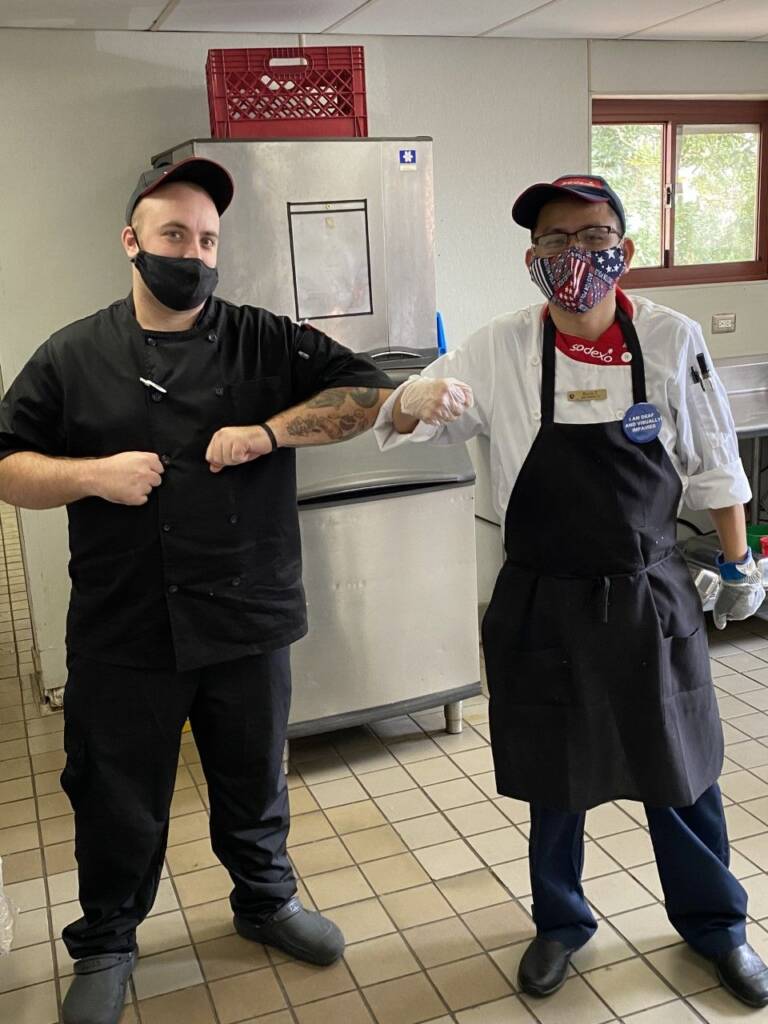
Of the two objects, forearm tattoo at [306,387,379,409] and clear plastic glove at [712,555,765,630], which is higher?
forearm tattoo at [306,387,379,409]

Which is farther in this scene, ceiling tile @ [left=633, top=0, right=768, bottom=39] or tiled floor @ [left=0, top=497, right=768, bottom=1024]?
ceiling tile @ [left=633, top=0, right=768, bottom=39]

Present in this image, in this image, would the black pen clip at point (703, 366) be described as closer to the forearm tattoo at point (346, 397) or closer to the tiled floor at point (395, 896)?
the forearm tattoo at point (346, 397)

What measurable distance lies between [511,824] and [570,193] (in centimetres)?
168

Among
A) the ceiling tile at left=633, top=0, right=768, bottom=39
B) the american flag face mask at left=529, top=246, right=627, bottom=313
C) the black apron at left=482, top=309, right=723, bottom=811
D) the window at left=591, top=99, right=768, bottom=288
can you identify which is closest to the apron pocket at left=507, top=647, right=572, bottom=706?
the black apron at left=482, top=309, right=723, bottom=811

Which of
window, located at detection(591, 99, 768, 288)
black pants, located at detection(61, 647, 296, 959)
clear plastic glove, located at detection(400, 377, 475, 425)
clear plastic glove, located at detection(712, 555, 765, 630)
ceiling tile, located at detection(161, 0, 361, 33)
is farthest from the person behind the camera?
window, located at detection(591, 99, 768, 288)

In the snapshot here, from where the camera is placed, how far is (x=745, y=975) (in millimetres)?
2049

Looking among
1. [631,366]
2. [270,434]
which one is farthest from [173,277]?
[631,366]

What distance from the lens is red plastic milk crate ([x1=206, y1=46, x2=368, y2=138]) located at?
296cm

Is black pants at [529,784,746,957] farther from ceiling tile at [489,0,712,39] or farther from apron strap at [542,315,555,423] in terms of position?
ceiling tile at [489,0,712,39]

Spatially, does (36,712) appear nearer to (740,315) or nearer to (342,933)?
(342,933)

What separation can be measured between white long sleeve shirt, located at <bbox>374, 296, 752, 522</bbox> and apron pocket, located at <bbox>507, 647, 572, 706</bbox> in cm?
28

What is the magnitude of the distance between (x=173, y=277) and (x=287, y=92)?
4.52 ft

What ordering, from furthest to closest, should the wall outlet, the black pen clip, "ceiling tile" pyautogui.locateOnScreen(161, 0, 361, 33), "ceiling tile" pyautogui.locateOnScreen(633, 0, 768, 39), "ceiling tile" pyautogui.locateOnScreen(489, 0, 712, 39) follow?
the wall outlet → "ceiling tile" pyautogui.locateOnScreen(633, 0, 768, 39) → "ceiling tile" pyautogui.locateOnScreen(489, 0, 712, 39) → "ceiling tile" pyautogui.locateOnScreen(161, 0, 361, 33) → the black pen clip

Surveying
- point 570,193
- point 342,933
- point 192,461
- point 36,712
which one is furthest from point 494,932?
point 36,712
